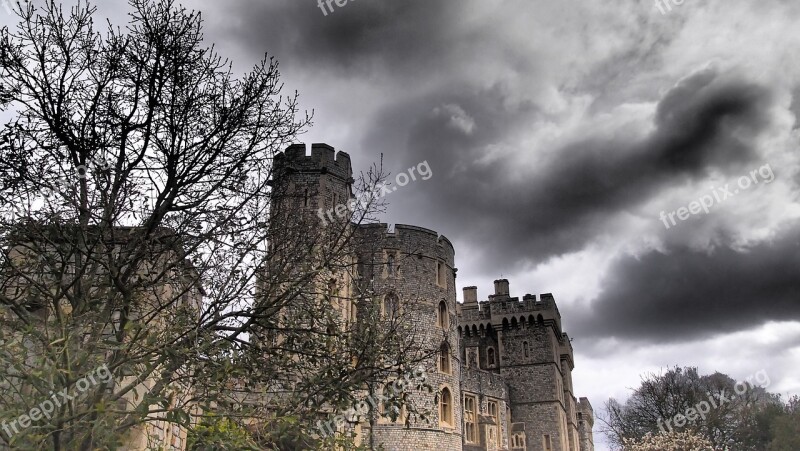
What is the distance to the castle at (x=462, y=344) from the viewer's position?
27.2 m

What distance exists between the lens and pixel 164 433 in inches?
619

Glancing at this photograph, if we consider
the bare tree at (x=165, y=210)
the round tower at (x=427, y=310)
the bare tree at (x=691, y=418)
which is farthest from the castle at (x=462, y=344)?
the bare tree at (x=165, y=210)

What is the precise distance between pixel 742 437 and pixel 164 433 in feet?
128

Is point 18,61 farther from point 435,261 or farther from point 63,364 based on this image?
point 435,261

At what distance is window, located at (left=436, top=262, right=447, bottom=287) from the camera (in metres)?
31.0

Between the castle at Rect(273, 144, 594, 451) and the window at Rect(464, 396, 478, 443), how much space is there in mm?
52

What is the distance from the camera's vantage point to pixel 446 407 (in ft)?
97.3

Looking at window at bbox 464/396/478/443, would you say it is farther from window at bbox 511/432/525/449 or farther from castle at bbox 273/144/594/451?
window at bbox 511/432/525/449

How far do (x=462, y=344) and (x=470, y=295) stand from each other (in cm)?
381

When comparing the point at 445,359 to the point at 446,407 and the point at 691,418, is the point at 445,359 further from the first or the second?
the point at 691,418

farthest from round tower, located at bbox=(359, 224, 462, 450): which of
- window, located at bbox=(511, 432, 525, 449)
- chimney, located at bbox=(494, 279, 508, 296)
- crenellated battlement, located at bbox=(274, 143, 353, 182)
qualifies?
chimney, located at bbox=(494, 279, 508, 296)

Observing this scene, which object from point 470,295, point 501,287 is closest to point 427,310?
point 470,295

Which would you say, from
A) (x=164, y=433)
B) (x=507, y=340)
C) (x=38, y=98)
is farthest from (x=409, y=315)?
(x=38, y=98)

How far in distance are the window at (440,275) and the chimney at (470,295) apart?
554 inches
